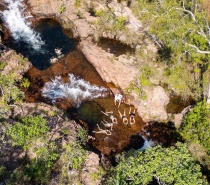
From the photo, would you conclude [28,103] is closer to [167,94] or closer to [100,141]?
[100,141]

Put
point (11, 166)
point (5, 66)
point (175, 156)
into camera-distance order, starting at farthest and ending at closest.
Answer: point (5, 66)
point (11, 166)
point (175, 156)

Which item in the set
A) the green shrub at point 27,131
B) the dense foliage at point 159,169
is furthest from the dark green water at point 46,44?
the dense foliage at point 159,169

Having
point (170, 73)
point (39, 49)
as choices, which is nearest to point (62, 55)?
point (39, 49)

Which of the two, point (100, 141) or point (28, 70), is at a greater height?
point (28, 70)

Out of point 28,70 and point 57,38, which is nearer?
point 28,70

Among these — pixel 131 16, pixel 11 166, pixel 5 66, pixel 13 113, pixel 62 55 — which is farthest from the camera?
pixel 131 16

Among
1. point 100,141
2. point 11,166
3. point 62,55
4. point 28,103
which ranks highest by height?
point 62,55

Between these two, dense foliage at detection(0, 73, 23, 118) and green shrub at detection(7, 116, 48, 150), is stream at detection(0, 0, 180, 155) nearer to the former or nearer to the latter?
dense foliage at detection(0, 73, 23, 118)

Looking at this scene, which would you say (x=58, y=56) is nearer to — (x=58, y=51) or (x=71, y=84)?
(x=58, y=51)

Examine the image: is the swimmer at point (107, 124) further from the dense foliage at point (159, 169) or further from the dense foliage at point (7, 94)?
the dense foliage at point (7, 94)
